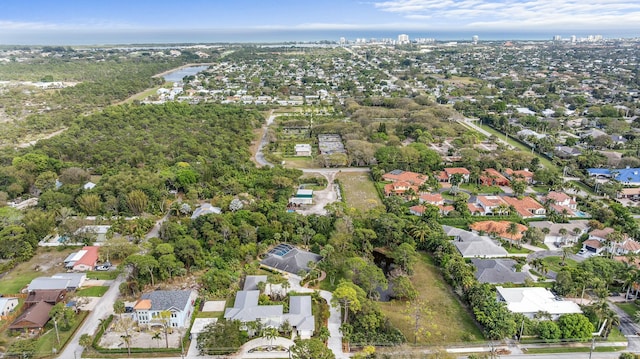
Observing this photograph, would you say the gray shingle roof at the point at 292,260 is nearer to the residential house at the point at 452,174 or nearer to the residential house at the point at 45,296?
the residential house at the point at 45,296

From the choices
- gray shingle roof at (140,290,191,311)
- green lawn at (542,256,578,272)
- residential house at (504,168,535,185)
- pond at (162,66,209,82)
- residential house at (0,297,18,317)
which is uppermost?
pond at (162,66,209,82)

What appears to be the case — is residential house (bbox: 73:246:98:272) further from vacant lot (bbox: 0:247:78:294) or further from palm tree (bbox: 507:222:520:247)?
palm tree (bbox: 507:222:520:247)

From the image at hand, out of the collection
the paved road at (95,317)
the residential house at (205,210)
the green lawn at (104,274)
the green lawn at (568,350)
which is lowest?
the green lawn at (568,350)

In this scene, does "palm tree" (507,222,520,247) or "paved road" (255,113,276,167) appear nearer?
"palm tree" (507,222,520,247)

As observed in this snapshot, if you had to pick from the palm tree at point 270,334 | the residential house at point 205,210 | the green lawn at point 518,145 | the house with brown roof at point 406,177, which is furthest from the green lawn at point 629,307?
the residential house at point 205,210

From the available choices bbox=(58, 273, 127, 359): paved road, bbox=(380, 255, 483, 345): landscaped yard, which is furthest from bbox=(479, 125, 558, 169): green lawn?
bbox=(58, 273, 127, 359): paved road

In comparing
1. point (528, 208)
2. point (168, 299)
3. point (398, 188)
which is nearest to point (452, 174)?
point (398, 188)

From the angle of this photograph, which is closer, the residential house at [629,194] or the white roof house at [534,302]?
the white roof house at [534,302]
